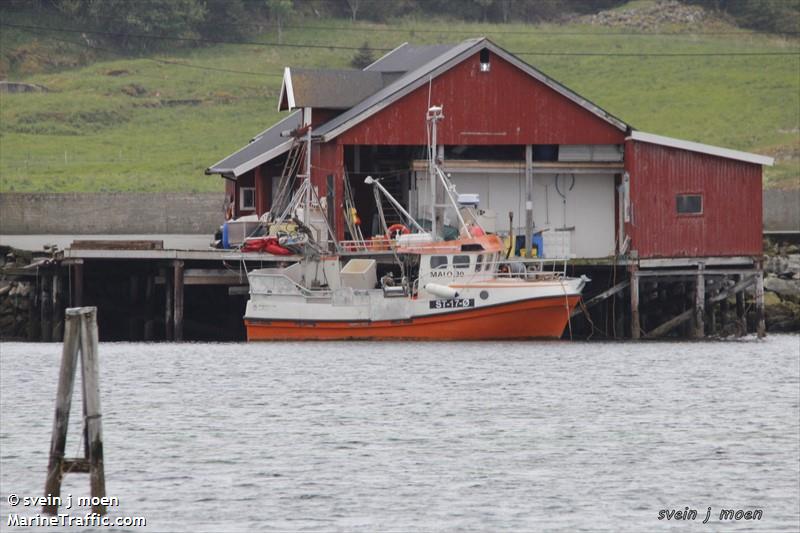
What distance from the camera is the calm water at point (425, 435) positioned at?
2617 centimetres

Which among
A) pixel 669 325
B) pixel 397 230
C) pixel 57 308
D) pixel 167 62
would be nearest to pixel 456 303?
pixel 397 230

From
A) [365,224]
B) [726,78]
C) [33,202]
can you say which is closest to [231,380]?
[365,224]

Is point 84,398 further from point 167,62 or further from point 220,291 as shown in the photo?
point 167,62

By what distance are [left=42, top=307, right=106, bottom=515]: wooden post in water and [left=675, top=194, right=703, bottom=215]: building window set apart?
95.4 feet

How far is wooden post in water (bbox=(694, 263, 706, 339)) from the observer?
50.2 meters

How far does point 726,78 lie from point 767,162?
49968 millimetres

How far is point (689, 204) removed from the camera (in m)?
50.4

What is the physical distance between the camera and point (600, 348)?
47.6 metres

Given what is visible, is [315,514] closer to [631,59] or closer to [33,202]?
[33,202]

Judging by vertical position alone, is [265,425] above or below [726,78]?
below

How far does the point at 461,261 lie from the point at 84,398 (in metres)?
23.4

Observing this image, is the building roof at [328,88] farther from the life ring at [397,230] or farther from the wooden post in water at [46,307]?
the wooden post in water at [46,307]

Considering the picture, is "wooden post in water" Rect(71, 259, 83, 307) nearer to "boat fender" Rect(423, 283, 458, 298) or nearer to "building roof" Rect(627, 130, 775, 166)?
"boat fender" Rect(423, 283, 458, 298)

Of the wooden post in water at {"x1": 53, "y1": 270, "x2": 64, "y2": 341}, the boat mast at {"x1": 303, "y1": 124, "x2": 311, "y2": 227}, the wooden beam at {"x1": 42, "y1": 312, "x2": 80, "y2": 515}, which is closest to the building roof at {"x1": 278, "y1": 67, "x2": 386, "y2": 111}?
the boat mast at {"x1": 303, "y1": 124, "x2": 311, "y2": 227}
